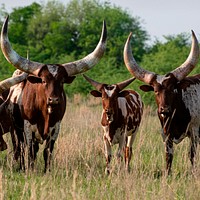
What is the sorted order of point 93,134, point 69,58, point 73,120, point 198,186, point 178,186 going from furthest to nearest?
point 69,58 < point 73,120 < point 93,134 < point 178,186 < point 198,186

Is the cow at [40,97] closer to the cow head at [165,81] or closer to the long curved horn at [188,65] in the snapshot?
the cow head at [165,81]

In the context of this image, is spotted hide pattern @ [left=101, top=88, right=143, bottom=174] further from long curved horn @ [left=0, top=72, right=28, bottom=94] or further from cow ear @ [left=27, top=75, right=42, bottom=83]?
long curved horn @ [left=0, top=72, right=28, bottom=94]

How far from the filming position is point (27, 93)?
8.99 metres

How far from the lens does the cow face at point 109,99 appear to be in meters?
9.02

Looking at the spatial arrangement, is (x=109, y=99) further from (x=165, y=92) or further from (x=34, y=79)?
(x=34, y=79)

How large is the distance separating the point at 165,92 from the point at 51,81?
164 cm

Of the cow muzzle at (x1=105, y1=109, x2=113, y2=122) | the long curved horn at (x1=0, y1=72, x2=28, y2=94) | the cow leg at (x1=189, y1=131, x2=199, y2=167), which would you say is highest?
the long curved horn at (x1=0, y1=72, x2=28, y2=94)

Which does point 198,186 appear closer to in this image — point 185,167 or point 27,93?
point 185,167

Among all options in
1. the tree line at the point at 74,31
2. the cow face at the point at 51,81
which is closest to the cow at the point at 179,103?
the cow face at the point at 51,81

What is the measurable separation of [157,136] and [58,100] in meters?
4.98

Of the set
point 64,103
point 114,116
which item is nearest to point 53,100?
point 64,103

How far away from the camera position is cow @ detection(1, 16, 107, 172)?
841cm

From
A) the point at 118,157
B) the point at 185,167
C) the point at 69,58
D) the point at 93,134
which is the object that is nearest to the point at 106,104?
the point at 118,157

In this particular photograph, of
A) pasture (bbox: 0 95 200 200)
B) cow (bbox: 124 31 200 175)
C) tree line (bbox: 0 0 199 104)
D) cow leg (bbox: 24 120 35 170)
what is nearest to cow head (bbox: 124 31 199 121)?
cow (bbox: 124 31 200 175)
